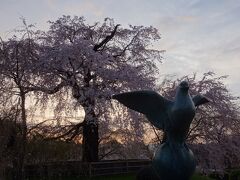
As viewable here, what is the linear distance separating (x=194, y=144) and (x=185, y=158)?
58.7 feet

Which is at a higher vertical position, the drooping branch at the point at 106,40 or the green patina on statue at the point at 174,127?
the drooping branch at the point at 106,40

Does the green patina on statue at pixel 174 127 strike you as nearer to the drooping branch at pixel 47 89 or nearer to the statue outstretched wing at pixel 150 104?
the statue outstretched wing at pixel 150 104

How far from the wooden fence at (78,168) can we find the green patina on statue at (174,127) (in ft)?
34.2

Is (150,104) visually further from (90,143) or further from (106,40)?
(106,40)

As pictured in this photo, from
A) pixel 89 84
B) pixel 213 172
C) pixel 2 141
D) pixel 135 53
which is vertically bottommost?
pixel 213 172

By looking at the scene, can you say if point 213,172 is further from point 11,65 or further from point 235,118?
point 11,65

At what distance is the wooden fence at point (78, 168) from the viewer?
20.4 meters

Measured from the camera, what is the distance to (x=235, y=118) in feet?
93.8

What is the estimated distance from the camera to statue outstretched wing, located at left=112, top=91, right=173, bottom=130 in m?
10.8

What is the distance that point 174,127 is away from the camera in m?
10.3

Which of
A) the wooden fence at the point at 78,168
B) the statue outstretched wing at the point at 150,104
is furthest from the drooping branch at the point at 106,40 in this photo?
the statue outstretched wing at the point at 150,104

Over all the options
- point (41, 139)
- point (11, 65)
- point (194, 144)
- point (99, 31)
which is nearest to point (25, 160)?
point (41, 139)

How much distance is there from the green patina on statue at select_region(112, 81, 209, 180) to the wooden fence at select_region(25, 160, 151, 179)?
10.4m

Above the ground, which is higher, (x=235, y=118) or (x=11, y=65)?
(x=11, y=65)
